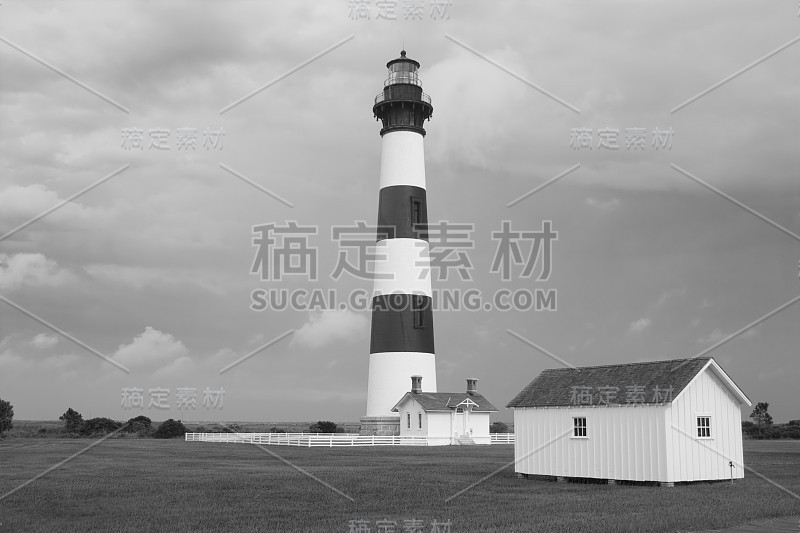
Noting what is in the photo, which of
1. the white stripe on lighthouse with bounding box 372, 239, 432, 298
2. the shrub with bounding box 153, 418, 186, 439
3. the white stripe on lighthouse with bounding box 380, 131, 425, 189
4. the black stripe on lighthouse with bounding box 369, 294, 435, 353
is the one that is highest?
the white stripe on lighthouse with bounding box 380, 131, 425, 189

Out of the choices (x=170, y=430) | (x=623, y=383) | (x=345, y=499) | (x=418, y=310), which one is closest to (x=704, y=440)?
(x=623, y=383)

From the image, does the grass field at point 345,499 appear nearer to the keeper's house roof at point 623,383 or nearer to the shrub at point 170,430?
the keeper's house roof at point 623,383

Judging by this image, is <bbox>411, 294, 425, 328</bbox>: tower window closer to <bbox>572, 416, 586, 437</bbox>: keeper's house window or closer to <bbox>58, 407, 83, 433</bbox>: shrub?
<bbox>572, 416, 586, 437</bbox>: keeper's house window

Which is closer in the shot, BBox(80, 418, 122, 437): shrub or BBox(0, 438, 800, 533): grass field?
BBox(0, 438, 800, 533): grass field

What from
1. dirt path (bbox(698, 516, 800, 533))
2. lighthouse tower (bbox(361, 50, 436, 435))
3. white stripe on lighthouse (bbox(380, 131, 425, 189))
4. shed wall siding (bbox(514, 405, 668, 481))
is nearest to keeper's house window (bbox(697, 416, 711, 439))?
shed wall siding (bbox(514, 405, 668, 481))

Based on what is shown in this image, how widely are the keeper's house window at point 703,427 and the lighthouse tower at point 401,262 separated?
84.0 feet

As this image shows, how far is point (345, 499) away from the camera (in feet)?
67.4

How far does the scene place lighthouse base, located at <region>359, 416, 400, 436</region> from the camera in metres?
53.0

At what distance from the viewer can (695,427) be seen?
82.7 ft

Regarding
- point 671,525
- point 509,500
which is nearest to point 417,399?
point 509,500

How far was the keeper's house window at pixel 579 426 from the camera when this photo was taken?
2641cm

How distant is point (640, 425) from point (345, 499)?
32.8ft

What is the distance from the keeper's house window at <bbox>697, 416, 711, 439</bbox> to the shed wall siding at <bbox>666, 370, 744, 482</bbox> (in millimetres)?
117

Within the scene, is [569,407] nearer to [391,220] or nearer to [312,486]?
[312,486]
